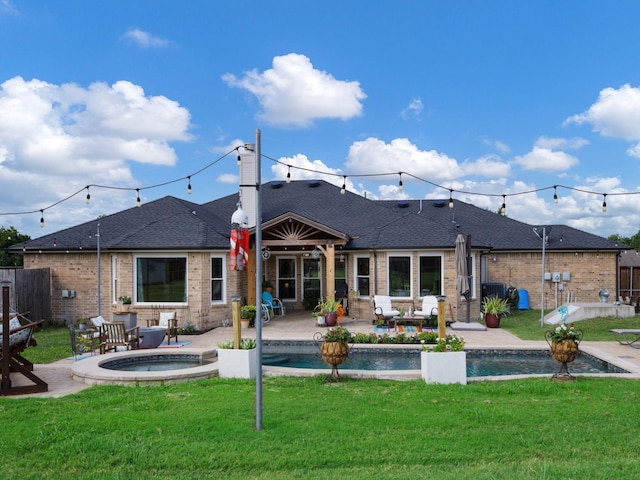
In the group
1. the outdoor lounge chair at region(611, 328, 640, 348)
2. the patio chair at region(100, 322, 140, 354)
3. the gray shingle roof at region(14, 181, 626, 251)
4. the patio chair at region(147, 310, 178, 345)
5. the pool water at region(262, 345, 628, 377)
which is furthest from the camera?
the gray shingle roof at region(14, 181, 626, 251)

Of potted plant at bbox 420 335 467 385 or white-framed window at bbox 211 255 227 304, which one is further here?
white-framed window at bbox 211 255 227 304

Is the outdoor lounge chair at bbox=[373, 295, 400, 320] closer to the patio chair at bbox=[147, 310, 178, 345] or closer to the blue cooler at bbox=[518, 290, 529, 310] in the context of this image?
the patio chair at bbox=[147, 310, 178, 345]

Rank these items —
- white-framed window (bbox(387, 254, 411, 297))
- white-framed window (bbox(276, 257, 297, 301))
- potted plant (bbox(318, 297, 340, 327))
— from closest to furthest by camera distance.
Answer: potted plant (bbox(318, 297, 340, 327)), white-framed window (bbox(387, 254, 411, 297)), white-framed window (bbox(276, 257, 297, 301))

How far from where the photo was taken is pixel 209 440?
553cm

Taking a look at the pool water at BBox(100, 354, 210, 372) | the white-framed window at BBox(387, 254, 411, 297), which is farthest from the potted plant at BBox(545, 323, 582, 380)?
the white-framed window at BBox(387, 254, 411, 297)

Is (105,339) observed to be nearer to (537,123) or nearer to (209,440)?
(209,440)

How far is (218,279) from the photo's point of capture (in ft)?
55.0

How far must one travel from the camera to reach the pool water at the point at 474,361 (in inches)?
403

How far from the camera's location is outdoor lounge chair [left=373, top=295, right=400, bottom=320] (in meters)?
15.9

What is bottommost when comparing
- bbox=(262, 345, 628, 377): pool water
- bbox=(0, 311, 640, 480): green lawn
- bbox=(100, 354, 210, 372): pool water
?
bbox=(262, 345, 628, 377): pool water

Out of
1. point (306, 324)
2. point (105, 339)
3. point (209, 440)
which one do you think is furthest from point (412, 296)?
point (209, 440)

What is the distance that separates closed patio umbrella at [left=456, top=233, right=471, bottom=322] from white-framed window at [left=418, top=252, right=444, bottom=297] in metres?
1.19

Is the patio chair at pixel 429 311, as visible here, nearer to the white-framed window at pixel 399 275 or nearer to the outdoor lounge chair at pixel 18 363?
the white-framed window at pixel 399 275

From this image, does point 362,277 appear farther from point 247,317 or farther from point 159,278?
point 159,278
